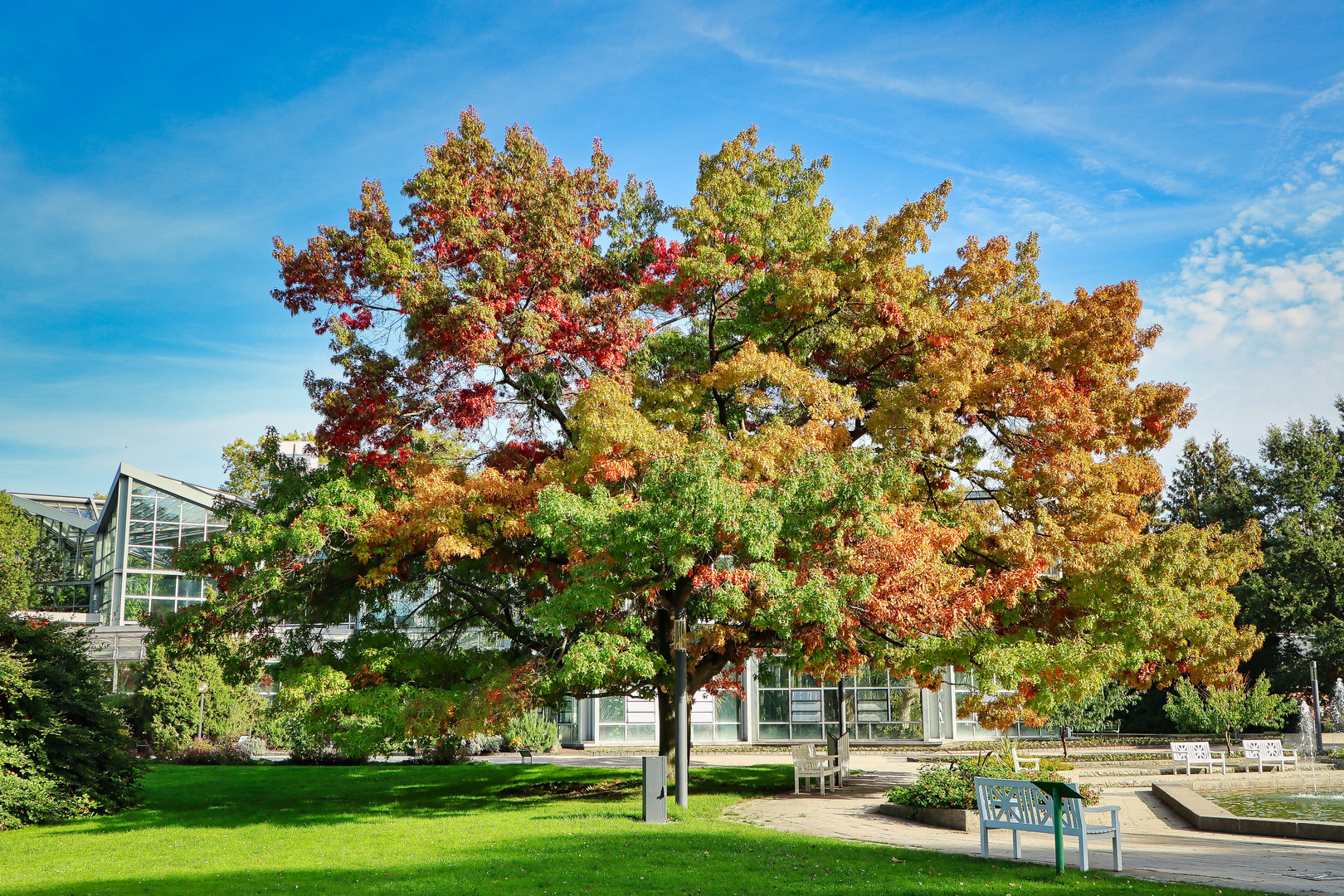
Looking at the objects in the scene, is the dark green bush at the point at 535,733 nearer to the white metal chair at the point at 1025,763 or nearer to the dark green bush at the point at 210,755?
the dark green bush at the point at 210,755

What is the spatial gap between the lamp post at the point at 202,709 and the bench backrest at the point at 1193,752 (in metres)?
24.4

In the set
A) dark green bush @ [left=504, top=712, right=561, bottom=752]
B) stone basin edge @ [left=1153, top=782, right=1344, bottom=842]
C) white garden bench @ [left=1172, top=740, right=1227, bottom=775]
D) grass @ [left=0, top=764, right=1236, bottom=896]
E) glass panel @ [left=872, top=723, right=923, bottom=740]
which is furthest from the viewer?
glass panel @ [left=872, top=723, right=923, bottom=740]

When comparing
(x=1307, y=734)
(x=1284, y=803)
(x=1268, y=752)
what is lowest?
(x=1307, y=734)

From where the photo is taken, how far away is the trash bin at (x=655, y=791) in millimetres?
11781

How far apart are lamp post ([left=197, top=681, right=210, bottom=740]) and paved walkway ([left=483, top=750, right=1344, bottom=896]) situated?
18129 mm

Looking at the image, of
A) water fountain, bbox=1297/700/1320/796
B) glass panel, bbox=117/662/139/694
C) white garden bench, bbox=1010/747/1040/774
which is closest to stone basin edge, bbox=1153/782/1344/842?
white garden bench, bbox=1010/747/1040/774

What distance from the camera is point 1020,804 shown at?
8789 millimetres

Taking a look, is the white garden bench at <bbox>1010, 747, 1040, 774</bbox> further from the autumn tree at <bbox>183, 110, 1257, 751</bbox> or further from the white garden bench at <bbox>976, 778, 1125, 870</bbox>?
the white garden bench at <bbox>976, 778, 1125, 870</bbox>

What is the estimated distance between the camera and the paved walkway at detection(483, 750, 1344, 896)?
780 cm

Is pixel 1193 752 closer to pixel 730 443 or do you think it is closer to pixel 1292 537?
pixel 730 443

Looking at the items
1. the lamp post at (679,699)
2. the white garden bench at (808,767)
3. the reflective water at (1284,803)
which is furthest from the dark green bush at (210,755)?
the reflective water at (1284,803)

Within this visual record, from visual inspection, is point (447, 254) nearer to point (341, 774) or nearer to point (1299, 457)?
point (341, 774)

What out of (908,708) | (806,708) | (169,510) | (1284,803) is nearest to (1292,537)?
(908,708)

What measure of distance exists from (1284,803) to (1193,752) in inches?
199
